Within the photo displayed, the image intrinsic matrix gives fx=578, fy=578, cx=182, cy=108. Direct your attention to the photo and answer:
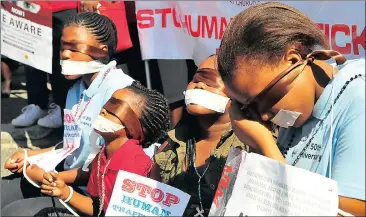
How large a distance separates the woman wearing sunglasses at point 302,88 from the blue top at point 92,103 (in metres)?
1.49

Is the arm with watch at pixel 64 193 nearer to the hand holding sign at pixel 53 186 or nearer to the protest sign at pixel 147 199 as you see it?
the hand holding sign at pixel 53 186

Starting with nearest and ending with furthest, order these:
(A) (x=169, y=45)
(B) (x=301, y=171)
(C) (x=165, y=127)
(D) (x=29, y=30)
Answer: (B) (x=301, y=171), (C) (x=165, y=127), (A) (x=169, y=45), (D) (x=29, y=30)

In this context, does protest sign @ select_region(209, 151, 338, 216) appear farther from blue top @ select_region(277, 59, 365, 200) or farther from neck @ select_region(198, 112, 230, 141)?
neck @ select_region(198, 112, 230, 141)

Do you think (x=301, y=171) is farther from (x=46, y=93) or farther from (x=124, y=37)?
(x=46, y=93)

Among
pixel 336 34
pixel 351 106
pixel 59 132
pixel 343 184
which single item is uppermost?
pixel 351 106

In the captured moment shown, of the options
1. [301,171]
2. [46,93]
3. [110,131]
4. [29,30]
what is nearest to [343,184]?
[301,171]

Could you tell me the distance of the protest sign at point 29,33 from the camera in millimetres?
4145

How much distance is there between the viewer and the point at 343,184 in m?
1.30

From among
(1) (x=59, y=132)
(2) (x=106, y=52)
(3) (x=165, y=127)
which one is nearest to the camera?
(3) (x=165, y=127)

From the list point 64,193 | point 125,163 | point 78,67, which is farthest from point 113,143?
point 78,67

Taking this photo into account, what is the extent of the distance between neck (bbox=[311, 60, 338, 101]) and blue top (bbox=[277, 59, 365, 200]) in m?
0.02

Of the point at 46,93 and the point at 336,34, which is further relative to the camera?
the point at 46,93

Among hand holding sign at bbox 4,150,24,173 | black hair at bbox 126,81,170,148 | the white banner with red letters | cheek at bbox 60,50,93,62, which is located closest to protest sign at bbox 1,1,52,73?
the white banner with red letters

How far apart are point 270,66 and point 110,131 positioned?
1.22 metres
